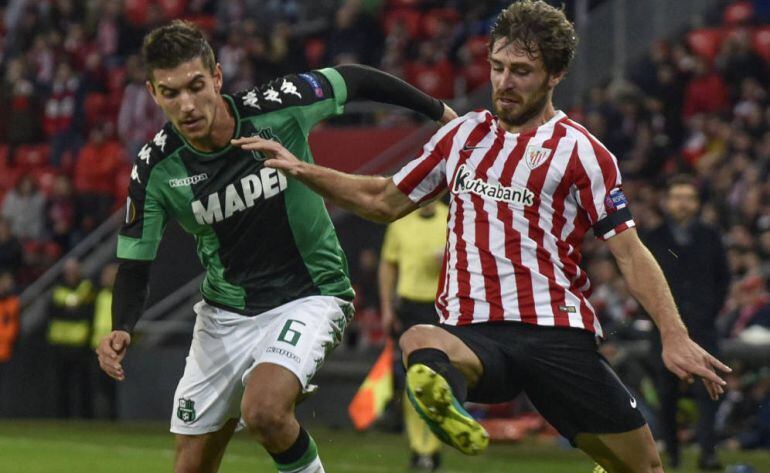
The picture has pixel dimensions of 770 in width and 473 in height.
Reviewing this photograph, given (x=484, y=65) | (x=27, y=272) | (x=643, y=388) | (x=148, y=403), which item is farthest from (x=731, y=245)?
(x=27, y=272)

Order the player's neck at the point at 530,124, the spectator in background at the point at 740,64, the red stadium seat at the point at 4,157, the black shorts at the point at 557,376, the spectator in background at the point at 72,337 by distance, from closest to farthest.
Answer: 1. the black shorts at the point at 557,376
2. the player's neck at the point at 530,124
3. the spectator in background at the point at 740,64
4. the spectator in background at the point at 72,337
5. the red stadium seat at the point at 4,157

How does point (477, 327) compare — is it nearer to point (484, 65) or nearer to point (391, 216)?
point (391, 216)

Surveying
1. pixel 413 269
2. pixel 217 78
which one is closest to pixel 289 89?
pixel 217 78

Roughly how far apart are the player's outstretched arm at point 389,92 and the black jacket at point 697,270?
469 centimetres

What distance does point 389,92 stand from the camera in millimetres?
7203

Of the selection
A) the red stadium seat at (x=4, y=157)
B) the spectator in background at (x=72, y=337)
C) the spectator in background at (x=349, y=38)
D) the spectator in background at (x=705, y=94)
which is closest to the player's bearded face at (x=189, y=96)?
the spectator in background at (x=705, y=94)

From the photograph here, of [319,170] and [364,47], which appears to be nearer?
[319,170]

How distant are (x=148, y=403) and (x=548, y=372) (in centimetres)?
1278

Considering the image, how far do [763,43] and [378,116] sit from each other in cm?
488

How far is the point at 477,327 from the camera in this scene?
5941 mm

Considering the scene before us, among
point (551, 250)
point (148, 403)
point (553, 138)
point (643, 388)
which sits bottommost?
point (148, 403)

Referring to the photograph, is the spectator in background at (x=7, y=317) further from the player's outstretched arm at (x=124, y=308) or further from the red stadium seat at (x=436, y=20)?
the player's outstretched arm at (x=124, y=308)

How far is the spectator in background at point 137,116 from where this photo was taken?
2031 cm

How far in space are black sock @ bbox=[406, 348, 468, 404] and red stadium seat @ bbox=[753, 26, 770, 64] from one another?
11.6m
